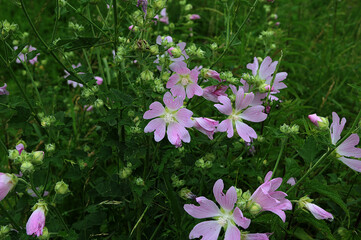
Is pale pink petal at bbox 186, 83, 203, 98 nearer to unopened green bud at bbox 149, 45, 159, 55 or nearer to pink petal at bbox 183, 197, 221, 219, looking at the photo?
unopened green bud at bbox 149, 45, 159, 55

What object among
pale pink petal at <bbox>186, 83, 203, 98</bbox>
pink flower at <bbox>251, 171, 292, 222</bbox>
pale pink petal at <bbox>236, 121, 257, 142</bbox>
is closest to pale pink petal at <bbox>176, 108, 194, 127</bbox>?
pale pink petal at <bbox>186, 83, 203, 98</bbox>

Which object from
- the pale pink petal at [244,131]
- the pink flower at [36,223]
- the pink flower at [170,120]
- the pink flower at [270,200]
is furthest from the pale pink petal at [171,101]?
the pink flower at [36,223]

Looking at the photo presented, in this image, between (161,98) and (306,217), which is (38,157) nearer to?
(161,98)

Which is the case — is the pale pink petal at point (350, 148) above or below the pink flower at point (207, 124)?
below

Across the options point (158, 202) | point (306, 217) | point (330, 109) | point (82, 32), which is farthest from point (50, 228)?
point (330, 109)

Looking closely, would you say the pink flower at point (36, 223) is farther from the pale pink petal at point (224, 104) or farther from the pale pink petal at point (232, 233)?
the pale pink petal at point (224, 104)

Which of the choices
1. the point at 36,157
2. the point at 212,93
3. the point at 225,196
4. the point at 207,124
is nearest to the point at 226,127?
the point at 207,124
